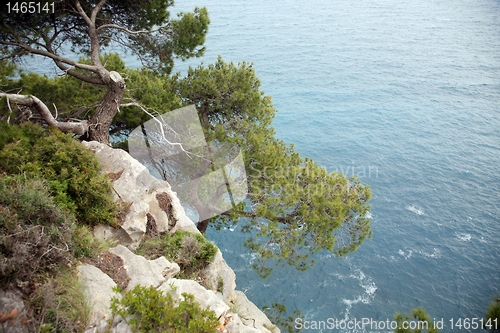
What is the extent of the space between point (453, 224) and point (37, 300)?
32.5 meters

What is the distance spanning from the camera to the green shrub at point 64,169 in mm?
9516

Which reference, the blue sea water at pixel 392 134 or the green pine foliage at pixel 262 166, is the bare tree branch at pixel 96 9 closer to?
the green pine foliage at pixel 262 166

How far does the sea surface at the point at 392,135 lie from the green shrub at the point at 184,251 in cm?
1410

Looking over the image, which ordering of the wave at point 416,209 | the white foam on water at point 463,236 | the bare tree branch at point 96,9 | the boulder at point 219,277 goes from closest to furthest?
the boulder at point 219,277 → the bare tree branch at point 96,9 → the white foam on water at point 463,236 → the wave at point 416,209

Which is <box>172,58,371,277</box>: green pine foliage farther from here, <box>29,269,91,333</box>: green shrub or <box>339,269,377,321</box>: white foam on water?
<box>339,269,377,321</box>: white foam on water

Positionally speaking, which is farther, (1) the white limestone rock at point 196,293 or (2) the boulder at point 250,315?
(2) the boulder at point 250,315

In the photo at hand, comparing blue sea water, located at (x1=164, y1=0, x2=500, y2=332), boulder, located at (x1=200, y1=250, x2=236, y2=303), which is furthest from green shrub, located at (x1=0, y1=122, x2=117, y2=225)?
blue sea water, located at (x1=164, y1=0, x2=500, y2=332)

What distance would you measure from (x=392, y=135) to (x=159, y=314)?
140ft

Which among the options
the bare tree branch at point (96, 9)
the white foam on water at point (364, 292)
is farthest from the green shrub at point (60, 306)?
the white foam on water at point (364, 292)

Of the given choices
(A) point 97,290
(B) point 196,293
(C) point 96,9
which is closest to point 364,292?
(B) point 196,293

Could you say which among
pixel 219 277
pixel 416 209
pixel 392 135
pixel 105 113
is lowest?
pixel 416 209

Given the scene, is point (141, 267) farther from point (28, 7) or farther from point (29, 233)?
point (28, 7)

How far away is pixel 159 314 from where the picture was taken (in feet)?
23.7

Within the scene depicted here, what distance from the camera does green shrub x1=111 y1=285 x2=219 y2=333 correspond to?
7062mm
